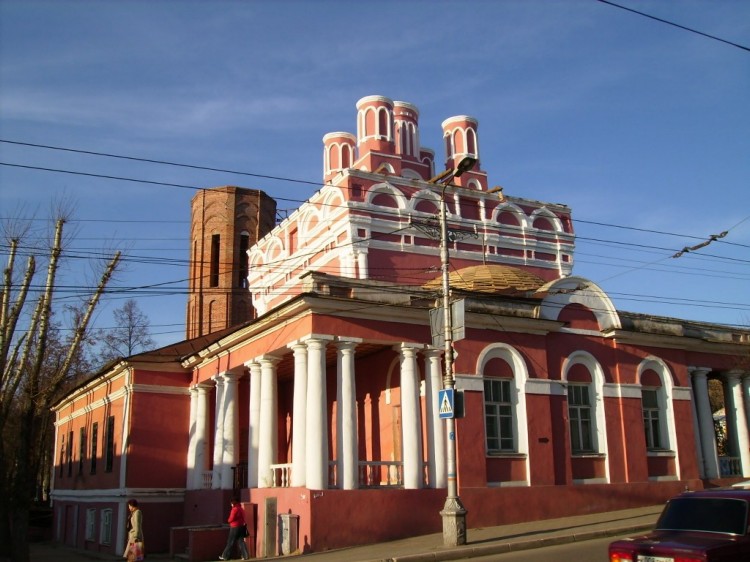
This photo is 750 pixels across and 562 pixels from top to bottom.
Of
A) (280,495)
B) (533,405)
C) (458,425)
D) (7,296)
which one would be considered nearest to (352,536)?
(280,495)

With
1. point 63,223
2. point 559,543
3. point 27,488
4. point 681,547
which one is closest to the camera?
point 681,547

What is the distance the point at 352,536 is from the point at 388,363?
5.58 meters

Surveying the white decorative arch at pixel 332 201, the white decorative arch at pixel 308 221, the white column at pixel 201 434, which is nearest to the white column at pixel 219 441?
the white column at pixel 201 434

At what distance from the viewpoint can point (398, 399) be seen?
21.0m

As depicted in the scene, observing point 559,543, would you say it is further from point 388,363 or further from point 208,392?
point 208,392

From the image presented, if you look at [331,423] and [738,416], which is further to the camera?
[738,416]

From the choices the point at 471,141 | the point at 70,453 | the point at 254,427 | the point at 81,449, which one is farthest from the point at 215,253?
the point at 254,427

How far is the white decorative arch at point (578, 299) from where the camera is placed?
21734 mm

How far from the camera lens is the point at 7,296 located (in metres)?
21.4

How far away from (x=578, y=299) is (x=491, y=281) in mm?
2575

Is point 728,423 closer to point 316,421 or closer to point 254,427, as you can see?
point 316,421

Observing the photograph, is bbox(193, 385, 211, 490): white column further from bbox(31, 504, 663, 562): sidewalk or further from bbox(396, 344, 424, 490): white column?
bbox(31, 504, 663, 562): sidewalk

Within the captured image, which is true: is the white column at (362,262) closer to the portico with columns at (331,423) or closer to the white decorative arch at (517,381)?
the portico with columns at (331,423)

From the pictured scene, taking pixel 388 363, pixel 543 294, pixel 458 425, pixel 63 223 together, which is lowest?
pixel 458 425
